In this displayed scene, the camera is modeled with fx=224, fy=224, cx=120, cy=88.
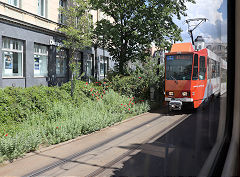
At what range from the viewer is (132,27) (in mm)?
13594

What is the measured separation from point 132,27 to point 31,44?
21.3ft

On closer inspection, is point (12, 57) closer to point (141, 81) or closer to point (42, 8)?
point (42, 8)

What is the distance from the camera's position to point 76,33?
14945 millimetres

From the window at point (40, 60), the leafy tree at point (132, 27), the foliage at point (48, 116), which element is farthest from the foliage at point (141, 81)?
the window at point (40, 60)

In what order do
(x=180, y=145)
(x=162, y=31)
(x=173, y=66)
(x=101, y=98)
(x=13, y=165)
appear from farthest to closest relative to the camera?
(x=162, y=31) < (x=101, y=98) < (x=173, y=66) < (x=13, y=165) < (x=180, y=145)

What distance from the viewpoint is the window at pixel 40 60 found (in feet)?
48.9

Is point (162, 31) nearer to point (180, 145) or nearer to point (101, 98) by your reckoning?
point (101, 98)

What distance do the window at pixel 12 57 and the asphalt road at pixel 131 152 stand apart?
7.81m

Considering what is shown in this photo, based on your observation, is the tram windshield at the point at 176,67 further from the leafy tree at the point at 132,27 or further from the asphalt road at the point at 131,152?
the asphalt road at the point at 131,152

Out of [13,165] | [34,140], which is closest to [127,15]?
[34,140]

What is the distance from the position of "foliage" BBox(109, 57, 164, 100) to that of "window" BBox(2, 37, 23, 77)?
559 cm

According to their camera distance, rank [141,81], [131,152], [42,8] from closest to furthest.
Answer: [131,152]
[141,81]
[42,8]

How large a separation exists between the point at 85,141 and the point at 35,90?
3.40m

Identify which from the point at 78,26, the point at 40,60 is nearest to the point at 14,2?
the point at 40,60
